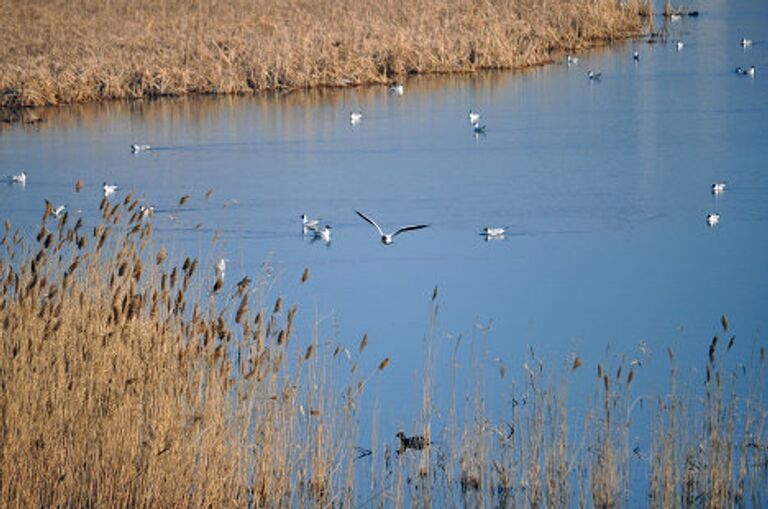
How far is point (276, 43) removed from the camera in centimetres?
1347

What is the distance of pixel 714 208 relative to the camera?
7.63 m

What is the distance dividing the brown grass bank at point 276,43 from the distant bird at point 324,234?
218 inches

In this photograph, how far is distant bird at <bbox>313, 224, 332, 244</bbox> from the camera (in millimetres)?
7274

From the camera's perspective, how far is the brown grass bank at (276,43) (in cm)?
1269

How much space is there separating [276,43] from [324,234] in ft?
21.5

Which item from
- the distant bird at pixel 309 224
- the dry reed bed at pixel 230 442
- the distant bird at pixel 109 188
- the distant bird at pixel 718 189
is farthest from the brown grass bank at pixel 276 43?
the dry reed bed at pixel 230 442

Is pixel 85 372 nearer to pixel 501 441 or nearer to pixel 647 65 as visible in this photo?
pixel 501 441

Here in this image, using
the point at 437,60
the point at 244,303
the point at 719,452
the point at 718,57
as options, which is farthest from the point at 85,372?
the point at 718,57

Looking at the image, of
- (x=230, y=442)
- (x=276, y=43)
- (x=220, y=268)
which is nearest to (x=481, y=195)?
(x=220, y=268)

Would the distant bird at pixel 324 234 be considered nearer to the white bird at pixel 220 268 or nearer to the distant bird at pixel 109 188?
the white bird at pixel 220 268

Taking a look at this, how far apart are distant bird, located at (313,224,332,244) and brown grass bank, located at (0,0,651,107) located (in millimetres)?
5538

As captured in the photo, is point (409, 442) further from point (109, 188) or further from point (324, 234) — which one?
point (109, 188)

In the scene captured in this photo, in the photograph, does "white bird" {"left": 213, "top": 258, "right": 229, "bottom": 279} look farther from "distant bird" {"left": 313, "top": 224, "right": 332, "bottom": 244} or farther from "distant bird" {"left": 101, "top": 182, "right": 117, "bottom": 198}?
"distant bird" {"left": 101, "top": 182, "right": 117, "bottom": 198}

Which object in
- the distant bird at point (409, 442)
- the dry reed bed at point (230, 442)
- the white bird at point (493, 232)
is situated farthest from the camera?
the white bird at point (493, 232)
